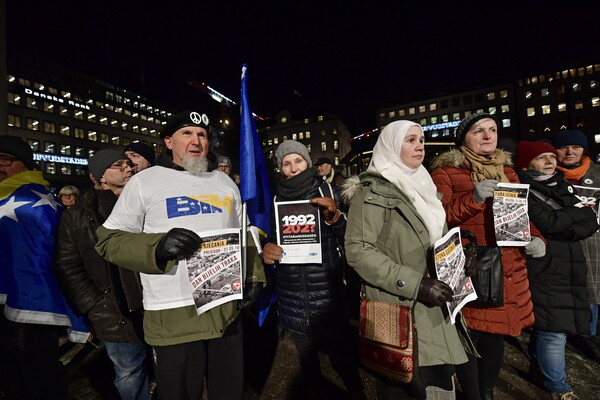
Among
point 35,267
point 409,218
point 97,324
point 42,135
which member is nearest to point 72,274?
point 35,267

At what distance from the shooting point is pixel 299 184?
3219 mm

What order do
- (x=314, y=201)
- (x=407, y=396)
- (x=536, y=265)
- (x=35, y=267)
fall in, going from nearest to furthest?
(x=407, y=396)
(x=35, y=267)
(x=314, y=201)
(x=536, y=265)

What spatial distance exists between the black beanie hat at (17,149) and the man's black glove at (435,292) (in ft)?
12.6

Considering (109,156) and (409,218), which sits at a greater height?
(109,156)

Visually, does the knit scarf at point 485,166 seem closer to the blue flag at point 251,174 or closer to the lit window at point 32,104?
the blue flag at point 251,174

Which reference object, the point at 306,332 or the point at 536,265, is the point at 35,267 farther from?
the point at 536,265

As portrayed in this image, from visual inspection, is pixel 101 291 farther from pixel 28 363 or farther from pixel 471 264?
pixel 471 264

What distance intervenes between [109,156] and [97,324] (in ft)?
6.11

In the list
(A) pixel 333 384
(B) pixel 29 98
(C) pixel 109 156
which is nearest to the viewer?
(C) pixel 109 156

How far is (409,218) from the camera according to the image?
7.04 ft

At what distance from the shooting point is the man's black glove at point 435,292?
1.90 m

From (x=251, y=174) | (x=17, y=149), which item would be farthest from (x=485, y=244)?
(x=17, y=149)

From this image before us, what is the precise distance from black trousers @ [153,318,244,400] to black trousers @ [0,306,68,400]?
143 centimetres

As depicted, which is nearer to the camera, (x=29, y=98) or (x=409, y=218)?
(x=409, y=218)
